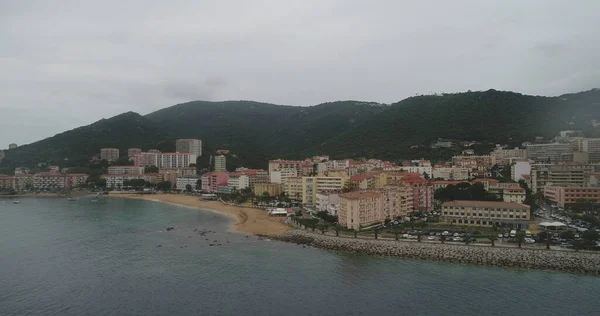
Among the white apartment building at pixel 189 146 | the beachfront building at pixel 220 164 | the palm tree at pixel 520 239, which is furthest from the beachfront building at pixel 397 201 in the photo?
the white apartment building at pixel 189 146

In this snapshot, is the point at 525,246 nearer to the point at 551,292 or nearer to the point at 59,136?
the point at 551,292

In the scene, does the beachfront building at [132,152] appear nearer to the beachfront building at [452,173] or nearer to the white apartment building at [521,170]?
the beachfront building at [452,173]

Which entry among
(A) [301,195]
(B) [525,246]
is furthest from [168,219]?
(B) [525,246]

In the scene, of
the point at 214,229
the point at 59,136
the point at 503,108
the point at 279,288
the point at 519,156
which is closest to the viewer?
the point at 279,288

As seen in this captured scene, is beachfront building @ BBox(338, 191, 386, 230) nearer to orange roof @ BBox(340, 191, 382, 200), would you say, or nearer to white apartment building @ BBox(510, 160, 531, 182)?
orange roof @ BBox(340, 191, 382, 200)

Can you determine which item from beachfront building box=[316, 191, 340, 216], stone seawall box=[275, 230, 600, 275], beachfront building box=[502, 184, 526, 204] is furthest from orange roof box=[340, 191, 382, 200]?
beachfront building box=[502, 184, 526, 204]

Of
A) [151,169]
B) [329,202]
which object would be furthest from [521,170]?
[151,169]
